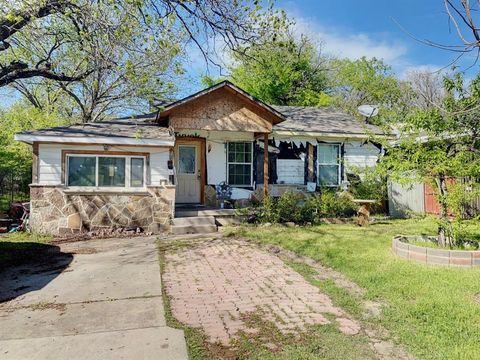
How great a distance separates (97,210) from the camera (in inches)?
415

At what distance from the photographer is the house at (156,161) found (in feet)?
33.9

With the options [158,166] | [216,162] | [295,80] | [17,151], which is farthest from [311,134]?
Result: [295,80]

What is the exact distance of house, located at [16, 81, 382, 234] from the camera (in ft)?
33.9

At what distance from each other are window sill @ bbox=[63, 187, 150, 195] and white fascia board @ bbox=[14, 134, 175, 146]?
53.2 inches

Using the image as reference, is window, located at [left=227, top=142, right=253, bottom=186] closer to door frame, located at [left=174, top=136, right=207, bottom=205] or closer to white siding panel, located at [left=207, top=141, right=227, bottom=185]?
white siding panel, located at [left=207, top=141, right=227, bottom=185]

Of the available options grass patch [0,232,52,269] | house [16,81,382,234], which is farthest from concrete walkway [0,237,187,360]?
house [16,81,382,234]

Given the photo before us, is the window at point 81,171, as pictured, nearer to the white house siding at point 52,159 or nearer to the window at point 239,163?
the white house siding at point 52,159

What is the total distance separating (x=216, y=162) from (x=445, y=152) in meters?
8.01

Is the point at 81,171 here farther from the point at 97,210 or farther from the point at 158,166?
the point at 158,166

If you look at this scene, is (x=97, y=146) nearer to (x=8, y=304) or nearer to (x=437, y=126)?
(x=8, y=304)

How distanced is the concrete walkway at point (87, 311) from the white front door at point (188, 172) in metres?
5.63

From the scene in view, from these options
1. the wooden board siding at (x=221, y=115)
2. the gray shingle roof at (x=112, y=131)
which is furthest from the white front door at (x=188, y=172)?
the wooden board siding at (x=221, y=115)

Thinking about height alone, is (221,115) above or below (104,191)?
A: above

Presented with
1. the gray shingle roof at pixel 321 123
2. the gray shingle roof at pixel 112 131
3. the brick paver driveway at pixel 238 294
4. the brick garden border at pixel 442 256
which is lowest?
the brick paver driveway at pixel 238 294
